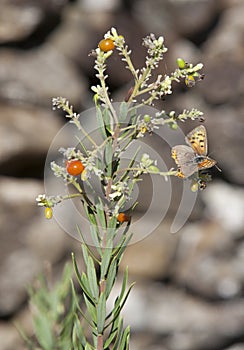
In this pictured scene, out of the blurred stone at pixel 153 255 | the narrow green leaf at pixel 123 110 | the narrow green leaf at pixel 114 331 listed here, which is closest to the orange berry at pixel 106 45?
the narrow green leaf at pixel 123 110

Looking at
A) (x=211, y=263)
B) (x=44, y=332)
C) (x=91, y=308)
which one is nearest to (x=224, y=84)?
(x=211, y=263)

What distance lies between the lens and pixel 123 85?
162 cm

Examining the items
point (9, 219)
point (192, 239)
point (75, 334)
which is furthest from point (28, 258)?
point (75, 334)

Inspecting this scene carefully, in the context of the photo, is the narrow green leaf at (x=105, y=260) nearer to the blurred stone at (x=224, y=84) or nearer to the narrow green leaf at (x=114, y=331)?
the narrow green leaf at (x=114, y=331)

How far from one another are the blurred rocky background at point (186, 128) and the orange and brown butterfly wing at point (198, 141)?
129 cm

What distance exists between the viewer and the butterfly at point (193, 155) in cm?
23

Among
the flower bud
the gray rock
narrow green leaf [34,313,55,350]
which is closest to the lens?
the flower bud

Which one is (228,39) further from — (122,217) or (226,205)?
(122,217)

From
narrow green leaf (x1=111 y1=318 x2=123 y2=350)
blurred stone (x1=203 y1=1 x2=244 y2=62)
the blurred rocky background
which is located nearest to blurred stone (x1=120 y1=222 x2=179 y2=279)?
the blurred rocky background

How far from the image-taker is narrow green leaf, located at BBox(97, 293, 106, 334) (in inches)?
9.3

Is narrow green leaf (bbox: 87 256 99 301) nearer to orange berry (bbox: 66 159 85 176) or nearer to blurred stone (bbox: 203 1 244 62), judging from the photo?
orange berry (bbox: 66 159 85 176)

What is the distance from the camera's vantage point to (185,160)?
23 centimetres

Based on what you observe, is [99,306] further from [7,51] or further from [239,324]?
[239,324]

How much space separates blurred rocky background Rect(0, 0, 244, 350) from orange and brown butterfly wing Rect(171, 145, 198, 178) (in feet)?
4.23
